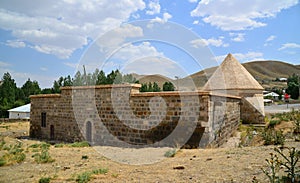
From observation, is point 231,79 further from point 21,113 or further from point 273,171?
point 21,113

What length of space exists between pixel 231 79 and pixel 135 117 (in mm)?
11350

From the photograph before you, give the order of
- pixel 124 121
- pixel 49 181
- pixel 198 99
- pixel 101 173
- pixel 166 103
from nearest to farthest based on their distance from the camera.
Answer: pixel 49 181 → pixel 101 173 → pixel 198 99 → pixel 166 103 → pixel 124 121

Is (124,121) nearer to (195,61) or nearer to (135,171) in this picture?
(195,61)

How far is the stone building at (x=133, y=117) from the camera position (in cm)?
913

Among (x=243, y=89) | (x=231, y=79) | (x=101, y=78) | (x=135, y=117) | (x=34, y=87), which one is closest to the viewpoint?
(x=135, y=117)

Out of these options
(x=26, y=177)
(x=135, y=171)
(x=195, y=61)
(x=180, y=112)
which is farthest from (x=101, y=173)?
(x=195, y=61)

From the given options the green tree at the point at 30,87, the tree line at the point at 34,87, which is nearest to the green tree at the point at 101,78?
the tree line at the point at 34,87

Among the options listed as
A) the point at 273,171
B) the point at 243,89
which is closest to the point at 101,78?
the point at 243,89

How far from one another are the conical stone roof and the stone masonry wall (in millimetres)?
5431

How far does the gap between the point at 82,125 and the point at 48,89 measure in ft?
111

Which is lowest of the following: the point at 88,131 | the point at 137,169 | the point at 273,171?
the point at 137,169

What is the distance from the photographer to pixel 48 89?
43125 millimetres

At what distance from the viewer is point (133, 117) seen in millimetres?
10453

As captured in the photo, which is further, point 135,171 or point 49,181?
point 135,171
